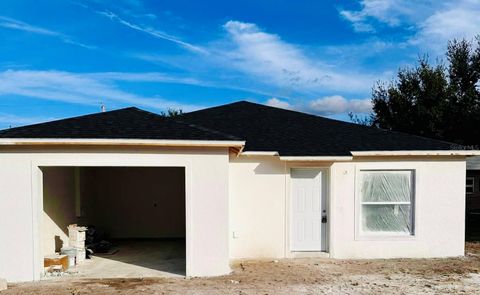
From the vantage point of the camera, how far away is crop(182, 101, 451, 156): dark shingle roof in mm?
9109

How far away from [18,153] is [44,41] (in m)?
7.91

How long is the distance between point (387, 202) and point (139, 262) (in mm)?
6652

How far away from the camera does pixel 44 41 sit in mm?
13164

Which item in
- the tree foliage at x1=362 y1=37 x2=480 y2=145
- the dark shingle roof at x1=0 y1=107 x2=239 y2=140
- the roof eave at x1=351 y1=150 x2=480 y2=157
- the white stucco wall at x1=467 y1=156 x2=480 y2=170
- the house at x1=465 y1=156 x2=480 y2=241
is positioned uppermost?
the tree foliage at x1=362 y1=37 x2=480 y2=145

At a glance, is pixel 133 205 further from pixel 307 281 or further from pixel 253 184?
pixel 307 281

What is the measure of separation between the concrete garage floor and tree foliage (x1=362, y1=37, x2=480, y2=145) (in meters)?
16.8

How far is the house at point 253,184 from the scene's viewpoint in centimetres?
708

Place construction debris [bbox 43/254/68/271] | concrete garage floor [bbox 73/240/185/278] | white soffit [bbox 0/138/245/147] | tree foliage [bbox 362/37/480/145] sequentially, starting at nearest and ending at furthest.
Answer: white soffit [bbox 0/138/245/147] < concrete garage floor [bbox 73/240/185/278] < construction debris [bbox 43/254/68/271] < tree foliage [bbox 362/37/480/145]

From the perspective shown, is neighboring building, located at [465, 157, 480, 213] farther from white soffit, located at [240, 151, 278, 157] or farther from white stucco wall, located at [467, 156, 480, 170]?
white soffit, located at [240, 151, 278, 157]

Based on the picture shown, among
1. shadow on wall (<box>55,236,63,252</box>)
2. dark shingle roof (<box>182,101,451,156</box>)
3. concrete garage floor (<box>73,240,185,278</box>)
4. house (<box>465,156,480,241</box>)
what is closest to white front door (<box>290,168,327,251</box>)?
dark shingle roof (<box>182,101,451,156</box>)

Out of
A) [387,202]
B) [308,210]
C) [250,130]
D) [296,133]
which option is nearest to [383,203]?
[387,202]

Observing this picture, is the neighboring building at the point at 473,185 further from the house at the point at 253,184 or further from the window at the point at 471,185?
the house at the point at 253,184

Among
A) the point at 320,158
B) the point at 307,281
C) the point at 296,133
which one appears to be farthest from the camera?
the point at 296,133

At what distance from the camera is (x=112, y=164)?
282 inches
